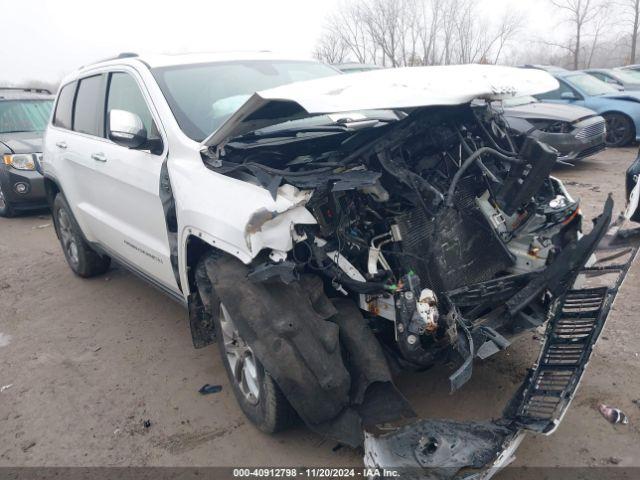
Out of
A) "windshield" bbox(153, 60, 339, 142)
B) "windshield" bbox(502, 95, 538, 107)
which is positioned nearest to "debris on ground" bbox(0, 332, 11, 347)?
"windshield" bbox(153, 60, 339, 142)

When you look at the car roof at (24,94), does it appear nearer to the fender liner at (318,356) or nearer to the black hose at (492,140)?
the fender liner at (318,356)

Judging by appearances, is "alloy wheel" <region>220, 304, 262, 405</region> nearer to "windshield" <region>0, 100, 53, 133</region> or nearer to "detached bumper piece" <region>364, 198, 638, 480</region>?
"detached bumper piece" <region>364, 198, 638, 480</region>

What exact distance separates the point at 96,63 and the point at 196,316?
259 cm

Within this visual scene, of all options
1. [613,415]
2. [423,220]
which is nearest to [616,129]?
[613,415]

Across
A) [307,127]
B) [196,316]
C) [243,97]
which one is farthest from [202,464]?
[243,97]

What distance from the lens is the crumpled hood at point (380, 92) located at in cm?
239

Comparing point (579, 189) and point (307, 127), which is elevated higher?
point (307, 127)

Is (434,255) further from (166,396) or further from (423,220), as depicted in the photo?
(166,396)

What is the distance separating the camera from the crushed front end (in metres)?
2.25

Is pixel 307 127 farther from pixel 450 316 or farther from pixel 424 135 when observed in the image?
pixel 450 316

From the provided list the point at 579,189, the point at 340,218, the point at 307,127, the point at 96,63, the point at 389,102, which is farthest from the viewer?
the point at 579,189

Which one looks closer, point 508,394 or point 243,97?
point 508,394

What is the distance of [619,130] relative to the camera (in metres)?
10.3

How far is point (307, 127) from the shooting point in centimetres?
321
